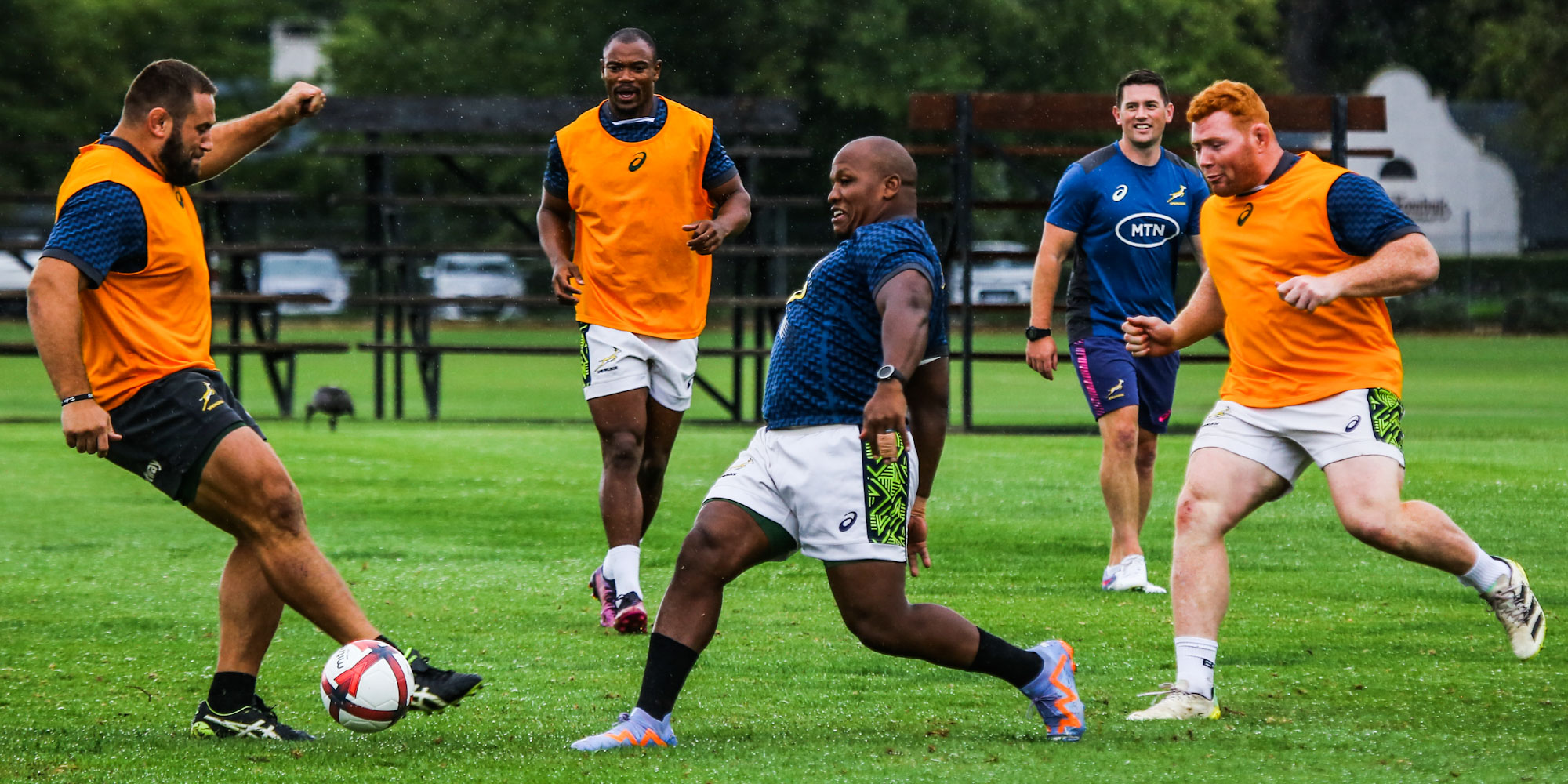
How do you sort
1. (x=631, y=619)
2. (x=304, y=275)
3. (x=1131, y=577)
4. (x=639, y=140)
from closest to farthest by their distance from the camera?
(x=631, y=619), (x=639, y=140), (x=1131, y=577), (x=304, y=275)

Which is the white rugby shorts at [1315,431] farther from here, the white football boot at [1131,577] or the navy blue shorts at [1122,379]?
the white football boot at [1131,577]

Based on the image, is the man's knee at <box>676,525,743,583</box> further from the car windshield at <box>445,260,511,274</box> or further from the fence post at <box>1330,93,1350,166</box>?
the car windshield at <box>445,260,511,274</box>

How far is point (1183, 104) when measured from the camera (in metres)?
16.1

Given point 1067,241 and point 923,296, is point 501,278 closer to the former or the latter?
point 1067,241

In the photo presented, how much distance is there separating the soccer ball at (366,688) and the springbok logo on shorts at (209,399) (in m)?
0.81

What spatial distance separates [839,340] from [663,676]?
106 centimetres

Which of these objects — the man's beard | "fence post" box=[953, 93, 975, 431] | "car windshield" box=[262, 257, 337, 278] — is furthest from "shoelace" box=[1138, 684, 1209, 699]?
"car windshield" box=[262, 257, 337, 278]

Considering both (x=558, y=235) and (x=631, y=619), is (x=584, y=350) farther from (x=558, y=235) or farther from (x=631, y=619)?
(x=631, y=619)

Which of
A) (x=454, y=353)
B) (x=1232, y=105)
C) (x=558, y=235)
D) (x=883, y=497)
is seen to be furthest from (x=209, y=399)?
(x=454, y=353)

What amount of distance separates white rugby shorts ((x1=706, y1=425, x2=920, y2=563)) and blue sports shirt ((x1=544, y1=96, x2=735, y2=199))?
286 cm

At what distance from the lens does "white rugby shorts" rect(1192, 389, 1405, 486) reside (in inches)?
217

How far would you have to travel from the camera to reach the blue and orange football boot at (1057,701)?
16.8 ft

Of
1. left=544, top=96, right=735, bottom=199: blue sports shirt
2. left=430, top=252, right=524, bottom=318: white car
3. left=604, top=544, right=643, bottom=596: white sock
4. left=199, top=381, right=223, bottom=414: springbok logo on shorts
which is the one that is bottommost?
left=430, top=252, right=524, bottom=318: white car

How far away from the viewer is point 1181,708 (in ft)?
17.7
